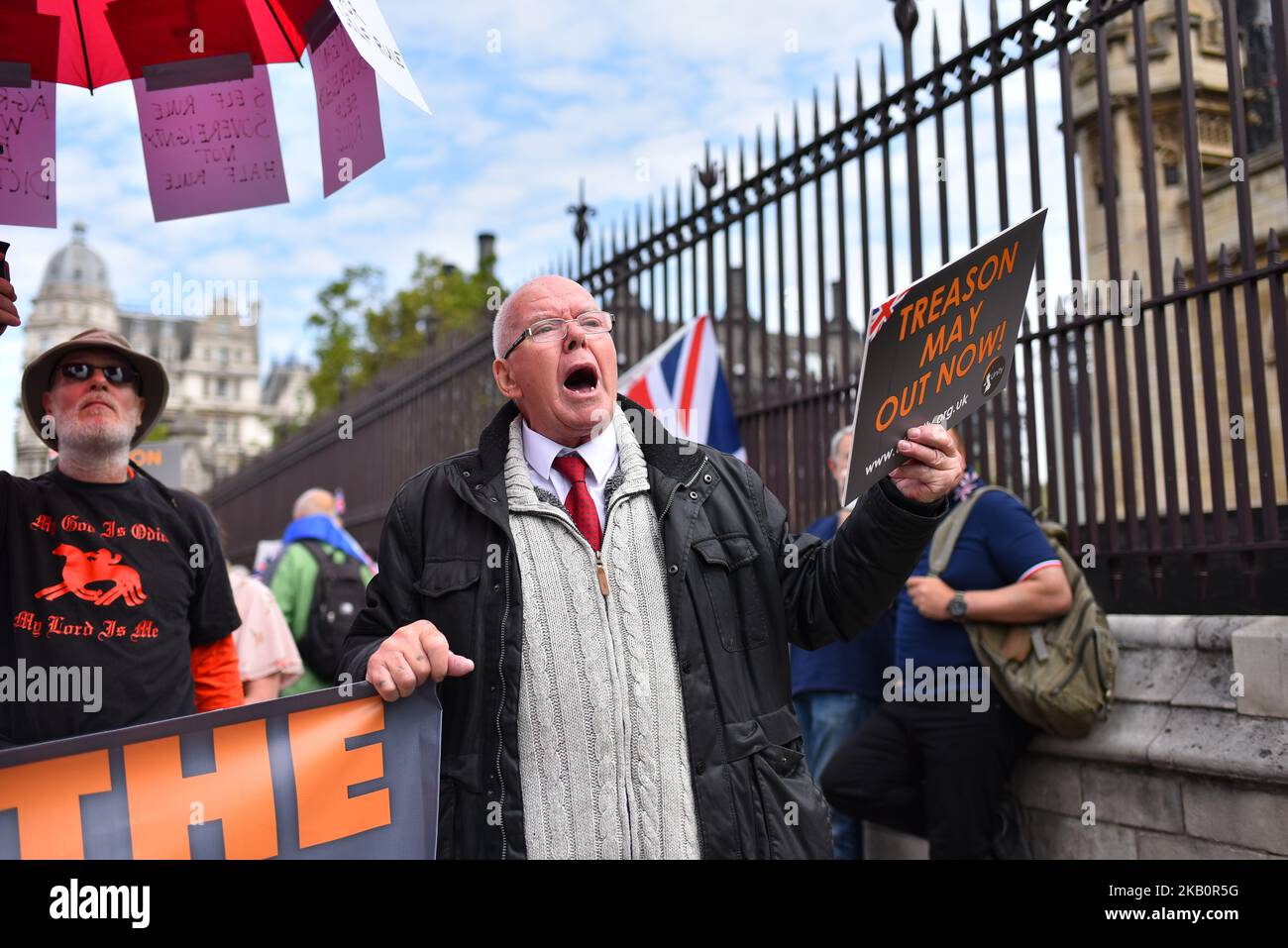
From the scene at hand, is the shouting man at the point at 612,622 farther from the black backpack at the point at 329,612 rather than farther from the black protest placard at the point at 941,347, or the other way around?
the black backpack at the point at 329,612

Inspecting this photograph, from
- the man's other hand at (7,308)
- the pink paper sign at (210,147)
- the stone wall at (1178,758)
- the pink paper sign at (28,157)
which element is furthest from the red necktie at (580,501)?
the stone wall at (1178,758)

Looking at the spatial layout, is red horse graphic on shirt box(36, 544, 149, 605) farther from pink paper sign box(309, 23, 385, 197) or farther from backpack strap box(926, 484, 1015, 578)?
backpack strap box(926, 484, 1015, 578)

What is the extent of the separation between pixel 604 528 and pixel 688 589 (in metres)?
0.25

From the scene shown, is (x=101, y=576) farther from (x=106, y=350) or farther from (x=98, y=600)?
(x=106, y=350)

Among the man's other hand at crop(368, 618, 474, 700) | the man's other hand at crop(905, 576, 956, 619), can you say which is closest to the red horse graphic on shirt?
the man's other hand at crop(368, 618, 474, 700)

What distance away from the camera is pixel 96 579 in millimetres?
3330

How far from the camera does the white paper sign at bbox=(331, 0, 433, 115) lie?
2.32 m

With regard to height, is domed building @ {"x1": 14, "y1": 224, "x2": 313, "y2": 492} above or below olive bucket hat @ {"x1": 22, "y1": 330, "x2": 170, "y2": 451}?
above

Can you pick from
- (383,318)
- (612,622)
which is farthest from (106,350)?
(383,318)

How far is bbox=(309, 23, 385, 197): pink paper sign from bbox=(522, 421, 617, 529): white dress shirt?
822 millimetres

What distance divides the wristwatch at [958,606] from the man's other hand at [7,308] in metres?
3.32

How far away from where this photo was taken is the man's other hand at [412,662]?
246 centimetres
